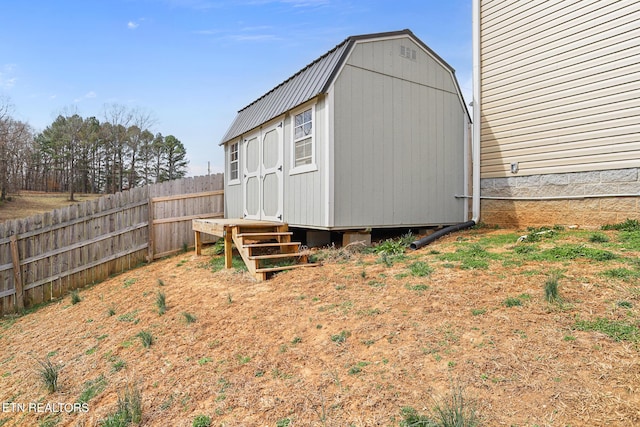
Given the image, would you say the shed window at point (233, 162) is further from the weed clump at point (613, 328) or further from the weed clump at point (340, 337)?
the weed clump at point (613, 328)

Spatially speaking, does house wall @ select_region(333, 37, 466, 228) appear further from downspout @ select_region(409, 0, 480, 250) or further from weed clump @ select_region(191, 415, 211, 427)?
weed clump @ select_region(191, 415, 211, 427)

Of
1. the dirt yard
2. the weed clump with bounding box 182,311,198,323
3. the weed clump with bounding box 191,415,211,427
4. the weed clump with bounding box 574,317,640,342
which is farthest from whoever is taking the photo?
the weed clump with bounding box 182,311,198,323

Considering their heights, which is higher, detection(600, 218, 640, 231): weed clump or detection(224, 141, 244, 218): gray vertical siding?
detection(224, 141, 244, 218): gray vertical siding

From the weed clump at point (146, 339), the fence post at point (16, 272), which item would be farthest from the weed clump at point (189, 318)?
the fence post at point (16, 272)

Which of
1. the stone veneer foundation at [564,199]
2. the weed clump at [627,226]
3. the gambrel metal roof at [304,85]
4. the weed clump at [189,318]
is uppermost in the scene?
the gambrel metal roof at [304,85]

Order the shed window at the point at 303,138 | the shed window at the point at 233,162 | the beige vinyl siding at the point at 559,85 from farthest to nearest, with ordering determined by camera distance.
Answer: the shed window at the point at 233,162 < the shed window at the point at 303,138 < the beige vinyl siding at the point at 559,85

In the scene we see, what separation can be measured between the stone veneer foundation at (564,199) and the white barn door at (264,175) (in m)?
4.56

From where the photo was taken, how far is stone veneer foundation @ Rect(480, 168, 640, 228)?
5.54 meters

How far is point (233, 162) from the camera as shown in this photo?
31.8 feet

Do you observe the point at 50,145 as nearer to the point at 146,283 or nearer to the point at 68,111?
the point at 68,111

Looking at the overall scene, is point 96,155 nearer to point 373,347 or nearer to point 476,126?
point 476,126

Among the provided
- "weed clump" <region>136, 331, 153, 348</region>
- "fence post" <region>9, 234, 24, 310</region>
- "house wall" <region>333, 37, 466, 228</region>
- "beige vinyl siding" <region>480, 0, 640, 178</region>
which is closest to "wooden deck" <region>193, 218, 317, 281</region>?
"house wall" <region>333, 37, 466, 228</region>

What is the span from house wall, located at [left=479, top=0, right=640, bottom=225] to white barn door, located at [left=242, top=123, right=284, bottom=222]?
4.55 m

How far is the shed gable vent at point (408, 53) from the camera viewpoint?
6.65m
